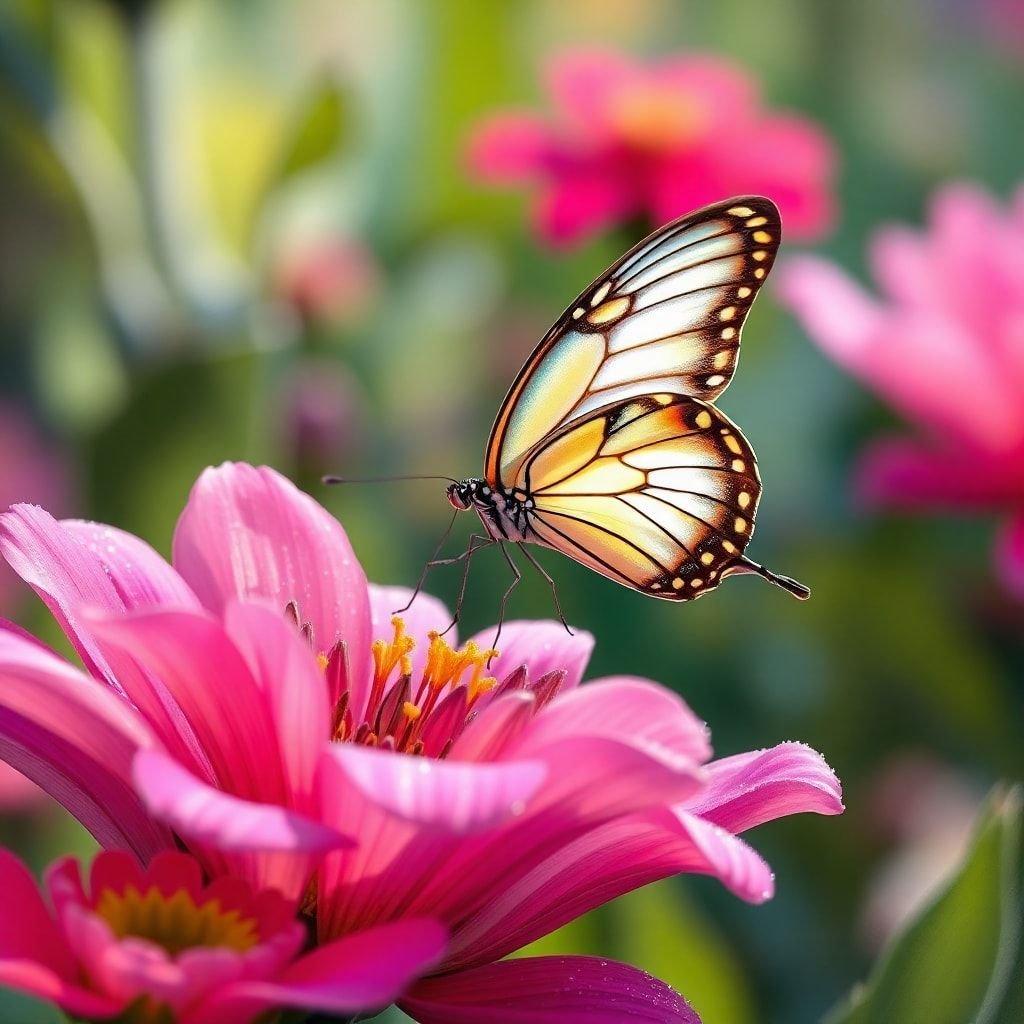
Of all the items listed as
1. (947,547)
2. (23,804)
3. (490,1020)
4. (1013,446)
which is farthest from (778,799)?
(947,547)

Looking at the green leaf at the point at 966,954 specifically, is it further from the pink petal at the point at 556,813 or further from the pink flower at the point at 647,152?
the pink flower at the point at 647,152

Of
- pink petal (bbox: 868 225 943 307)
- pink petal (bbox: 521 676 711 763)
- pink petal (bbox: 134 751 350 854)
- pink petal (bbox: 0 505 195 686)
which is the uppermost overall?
pink petal (bbox: 868 225 943 307)

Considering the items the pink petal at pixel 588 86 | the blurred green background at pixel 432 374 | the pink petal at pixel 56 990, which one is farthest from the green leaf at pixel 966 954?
the pink petal at pixel 588 86

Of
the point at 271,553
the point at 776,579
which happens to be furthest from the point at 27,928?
the point at 776,579

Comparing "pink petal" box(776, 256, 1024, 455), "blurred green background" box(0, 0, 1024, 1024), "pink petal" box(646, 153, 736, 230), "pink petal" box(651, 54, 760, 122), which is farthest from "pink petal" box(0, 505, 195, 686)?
"pink petal" box(651, 54, 760, 122)

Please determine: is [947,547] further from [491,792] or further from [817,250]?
[491,792]

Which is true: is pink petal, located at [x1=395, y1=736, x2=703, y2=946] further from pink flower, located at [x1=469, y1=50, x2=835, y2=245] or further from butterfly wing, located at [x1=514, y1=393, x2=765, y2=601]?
pink flower, located at [x1=469, y1=50, x2=835, y2=245]
